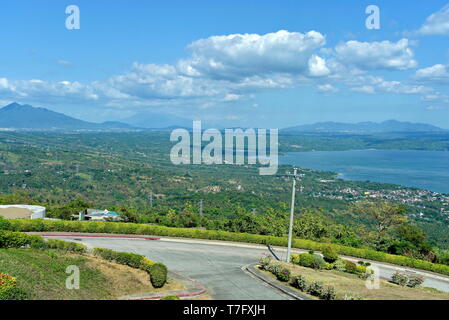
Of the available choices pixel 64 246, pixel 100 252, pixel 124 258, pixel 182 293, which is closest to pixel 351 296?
pixel 182 293

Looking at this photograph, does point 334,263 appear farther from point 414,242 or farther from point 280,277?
point 414,242

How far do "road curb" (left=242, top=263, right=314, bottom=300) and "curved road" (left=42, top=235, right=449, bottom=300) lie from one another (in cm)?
28

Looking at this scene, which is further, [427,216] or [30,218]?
[427,216]

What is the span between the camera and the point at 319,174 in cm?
17338

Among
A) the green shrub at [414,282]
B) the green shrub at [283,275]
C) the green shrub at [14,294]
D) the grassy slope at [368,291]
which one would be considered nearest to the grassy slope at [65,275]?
the green shrub at [14,294]

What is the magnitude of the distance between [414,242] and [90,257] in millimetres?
27529

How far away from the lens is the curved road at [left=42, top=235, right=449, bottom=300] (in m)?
18.7

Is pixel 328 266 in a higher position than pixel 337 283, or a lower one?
lower

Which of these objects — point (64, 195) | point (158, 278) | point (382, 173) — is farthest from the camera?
point (382, 173)

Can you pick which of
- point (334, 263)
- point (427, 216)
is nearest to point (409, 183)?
point (427, 216)

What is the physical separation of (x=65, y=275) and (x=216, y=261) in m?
11.6

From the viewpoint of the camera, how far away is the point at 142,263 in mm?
19750

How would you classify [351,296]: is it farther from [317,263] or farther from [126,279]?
[126,279]

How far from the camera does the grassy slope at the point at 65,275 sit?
1453cm
